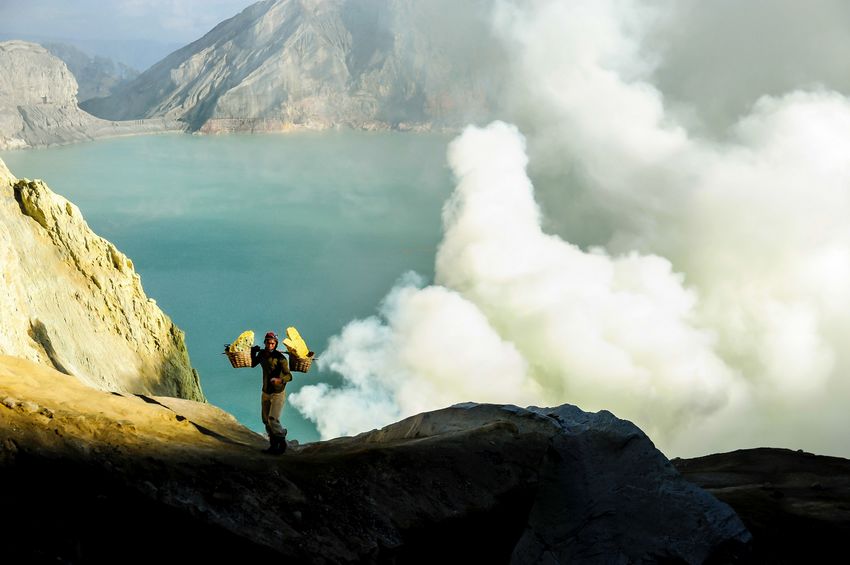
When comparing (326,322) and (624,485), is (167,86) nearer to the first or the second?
(326,322)

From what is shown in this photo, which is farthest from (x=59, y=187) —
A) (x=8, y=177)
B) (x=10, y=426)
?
(x=10, y=426)

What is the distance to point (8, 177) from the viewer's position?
26469 mm

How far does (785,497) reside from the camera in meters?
15.5

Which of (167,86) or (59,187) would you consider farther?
(167,86)

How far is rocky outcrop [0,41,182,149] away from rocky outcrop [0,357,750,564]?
152 meters

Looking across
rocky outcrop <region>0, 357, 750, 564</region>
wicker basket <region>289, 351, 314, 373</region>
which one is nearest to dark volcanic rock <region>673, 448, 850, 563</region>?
rocky outcrop <region>0, 357, 750, 564</region>

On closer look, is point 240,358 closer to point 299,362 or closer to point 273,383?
point 273,383

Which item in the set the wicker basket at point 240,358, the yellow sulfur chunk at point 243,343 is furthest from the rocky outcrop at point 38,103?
the wicker basket at point 240,358

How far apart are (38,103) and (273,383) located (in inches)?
6478

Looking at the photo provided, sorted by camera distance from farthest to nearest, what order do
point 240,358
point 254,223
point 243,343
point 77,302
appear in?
point 254,223 < point 77,302 < point 243,343 < point 240,358

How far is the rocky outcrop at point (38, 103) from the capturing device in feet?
480

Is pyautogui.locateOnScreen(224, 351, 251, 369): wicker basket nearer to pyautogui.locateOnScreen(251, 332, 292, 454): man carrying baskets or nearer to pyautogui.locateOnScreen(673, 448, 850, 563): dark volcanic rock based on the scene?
pyautogui.locateOnScreen(251, 332, 292, 454): man carrying baskets

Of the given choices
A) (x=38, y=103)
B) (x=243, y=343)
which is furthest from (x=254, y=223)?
(x=243, y=343)

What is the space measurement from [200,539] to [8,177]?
22564 mm
